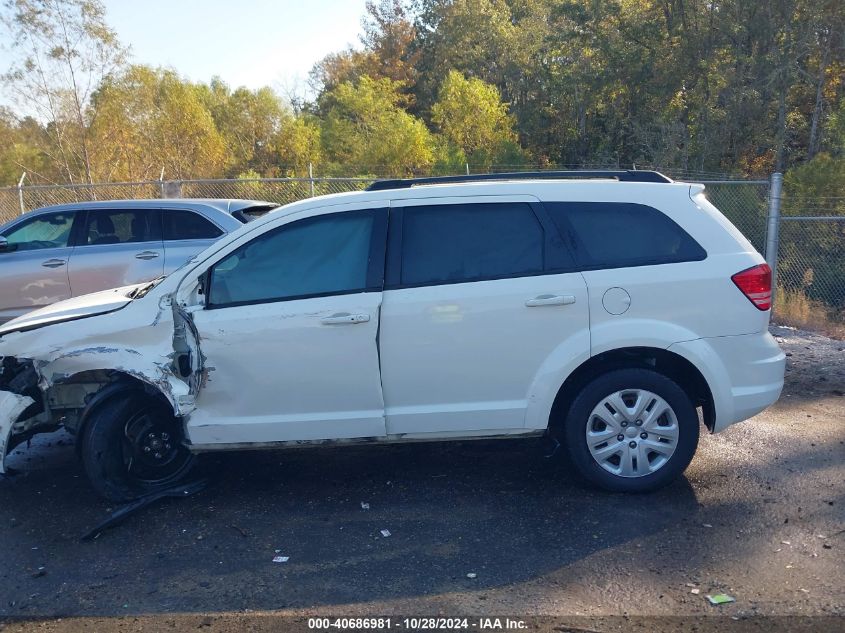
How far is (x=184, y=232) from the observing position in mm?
8781

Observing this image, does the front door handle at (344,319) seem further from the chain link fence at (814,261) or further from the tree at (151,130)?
the tree at (151,130)

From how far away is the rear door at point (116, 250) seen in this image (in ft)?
28.5

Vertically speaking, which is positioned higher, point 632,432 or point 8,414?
point 8,414

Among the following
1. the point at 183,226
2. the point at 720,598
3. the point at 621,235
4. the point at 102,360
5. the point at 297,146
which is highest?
the point at 297,146

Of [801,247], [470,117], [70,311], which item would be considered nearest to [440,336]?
[70,311]

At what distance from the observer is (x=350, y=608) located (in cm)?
349

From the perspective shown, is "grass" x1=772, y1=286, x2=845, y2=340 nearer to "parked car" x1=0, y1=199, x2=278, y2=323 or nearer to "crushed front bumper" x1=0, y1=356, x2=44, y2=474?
"parked car" x1=0, y1=199, x2=278, y2=323

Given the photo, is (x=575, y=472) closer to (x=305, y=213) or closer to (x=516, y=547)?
(x=516, y=547)

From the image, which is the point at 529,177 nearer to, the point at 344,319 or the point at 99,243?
the point at 344,319

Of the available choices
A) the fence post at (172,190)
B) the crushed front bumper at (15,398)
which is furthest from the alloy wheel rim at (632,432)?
the fence post at (172,190)

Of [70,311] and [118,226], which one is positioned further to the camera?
[118,226]

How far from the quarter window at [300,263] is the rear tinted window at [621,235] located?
3.93ft

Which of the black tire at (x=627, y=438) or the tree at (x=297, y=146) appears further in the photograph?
the tree at (x=297, y=146)

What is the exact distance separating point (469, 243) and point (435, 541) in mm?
1732
